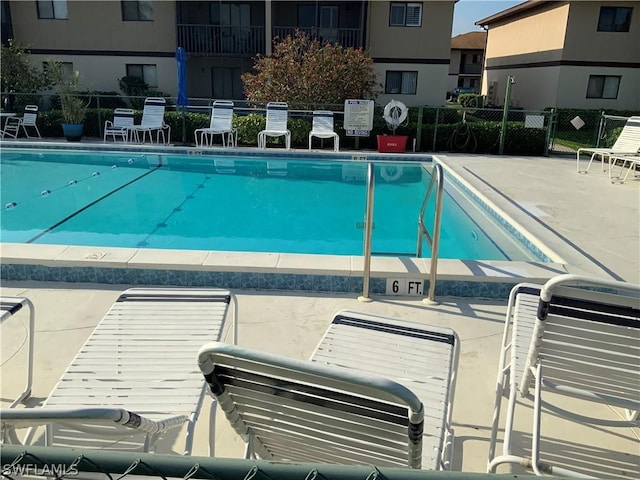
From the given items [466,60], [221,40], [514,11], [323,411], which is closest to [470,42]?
[466,60]

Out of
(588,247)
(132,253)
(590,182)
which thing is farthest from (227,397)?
(590,182)

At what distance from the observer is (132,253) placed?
14.5 feet

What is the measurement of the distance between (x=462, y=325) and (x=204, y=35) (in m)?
18.0

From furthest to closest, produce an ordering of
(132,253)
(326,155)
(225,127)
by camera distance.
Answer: (225,127) → (326,155) → (132,253)

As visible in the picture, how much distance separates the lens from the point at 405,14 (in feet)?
61.2

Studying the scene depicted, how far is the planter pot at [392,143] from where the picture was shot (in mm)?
12273

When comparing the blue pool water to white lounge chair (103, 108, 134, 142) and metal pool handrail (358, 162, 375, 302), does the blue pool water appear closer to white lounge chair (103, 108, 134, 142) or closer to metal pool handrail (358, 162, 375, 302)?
white lounge chair (103, 108, 134, 142)

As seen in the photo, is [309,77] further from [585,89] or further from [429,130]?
[585,89]

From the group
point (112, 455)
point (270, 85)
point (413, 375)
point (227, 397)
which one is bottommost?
point (413, 375)

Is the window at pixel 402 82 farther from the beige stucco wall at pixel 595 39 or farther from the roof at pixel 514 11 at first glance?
the roof at pixel 514 11

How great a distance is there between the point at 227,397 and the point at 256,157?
10.5 meters

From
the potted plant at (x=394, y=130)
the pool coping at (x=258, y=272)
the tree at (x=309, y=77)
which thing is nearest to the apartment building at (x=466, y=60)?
the tree at (x=309, y=77)

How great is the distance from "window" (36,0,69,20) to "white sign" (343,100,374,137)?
1263 cm

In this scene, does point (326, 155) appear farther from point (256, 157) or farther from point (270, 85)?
point (270, 85)
